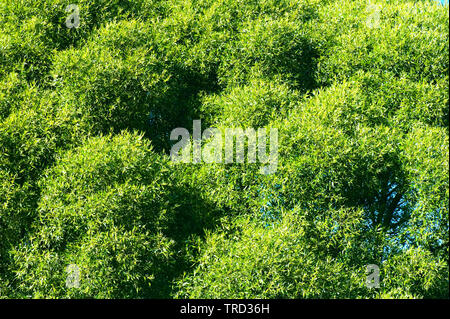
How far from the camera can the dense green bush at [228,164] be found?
13273mm

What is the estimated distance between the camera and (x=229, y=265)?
12867mm

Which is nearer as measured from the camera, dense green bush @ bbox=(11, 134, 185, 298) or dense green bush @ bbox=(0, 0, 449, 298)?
dense green bush @ bbox=(11, 134, 185, 298)

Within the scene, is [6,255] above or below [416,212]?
below

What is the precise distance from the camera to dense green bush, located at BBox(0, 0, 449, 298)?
13.3 meters

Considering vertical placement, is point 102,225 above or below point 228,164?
below

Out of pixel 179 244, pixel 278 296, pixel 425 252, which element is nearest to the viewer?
pixel 278 296

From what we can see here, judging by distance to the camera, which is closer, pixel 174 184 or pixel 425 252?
pixel 425 252

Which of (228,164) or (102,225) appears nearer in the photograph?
(102,225)

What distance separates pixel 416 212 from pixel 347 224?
5.94 ft

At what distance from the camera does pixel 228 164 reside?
14555 millimetres

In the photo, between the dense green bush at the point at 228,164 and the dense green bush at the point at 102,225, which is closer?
the dense green bush at the point at 102,225

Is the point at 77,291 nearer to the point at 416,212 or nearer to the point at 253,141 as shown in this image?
the point at 253,141

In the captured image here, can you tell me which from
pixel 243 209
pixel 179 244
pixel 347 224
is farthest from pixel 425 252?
pixel 179 244

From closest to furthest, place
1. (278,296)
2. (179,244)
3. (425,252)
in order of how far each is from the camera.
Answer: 1. (278,296)
2. (425,252)
3. (179,244)
